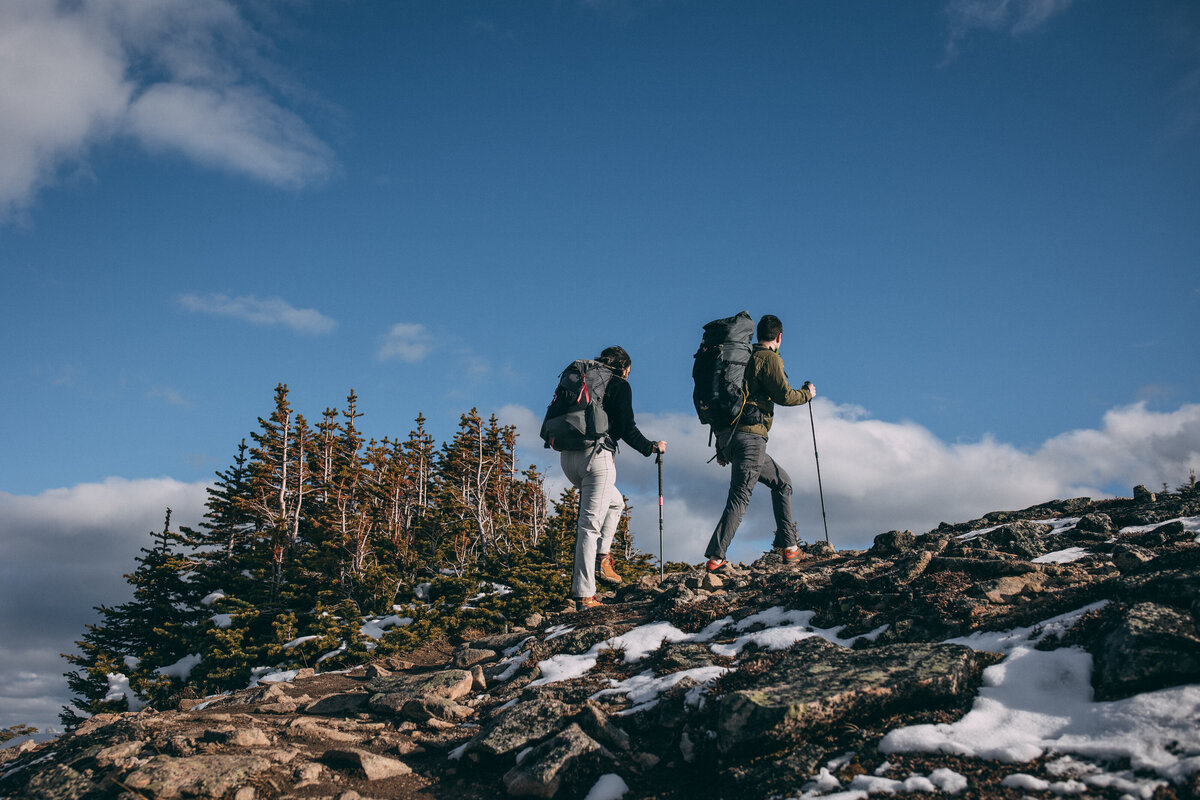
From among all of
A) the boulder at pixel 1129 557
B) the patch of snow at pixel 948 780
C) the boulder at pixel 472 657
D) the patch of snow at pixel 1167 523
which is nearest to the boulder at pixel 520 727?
the patch of snow at pixel 948 780

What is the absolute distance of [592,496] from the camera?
9.43 m

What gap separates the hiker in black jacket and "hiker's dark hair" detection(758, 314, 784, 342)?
2.14 meters

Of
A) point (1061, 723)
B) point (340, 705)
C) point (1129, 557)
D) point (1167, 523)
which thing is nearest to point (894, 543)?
point (1167, 523)

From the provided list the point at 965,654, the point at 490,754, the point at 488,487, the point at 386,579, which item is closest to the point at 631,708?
the point at 490,754

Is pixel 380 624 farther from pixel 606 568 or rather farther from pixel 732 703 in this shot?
pixel 732 703

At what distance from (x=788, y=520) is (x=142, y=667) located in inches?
679

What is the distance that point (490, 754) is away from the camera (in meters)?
5.77

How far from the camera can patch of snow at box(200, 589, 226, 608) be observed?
21408 millimetres

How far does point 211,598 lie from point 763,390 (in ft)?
64.3

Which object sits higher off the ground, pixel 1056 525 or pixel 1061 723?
pixel 1056 525

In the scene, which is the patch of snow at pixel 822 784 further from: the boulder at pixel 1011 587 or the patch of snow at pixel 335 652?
the patch of snow at pixel 335 652

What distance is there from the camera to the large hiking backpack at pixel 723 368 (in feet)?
32.4

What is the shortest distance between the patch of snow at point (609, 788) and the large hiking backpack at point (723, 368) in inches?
226

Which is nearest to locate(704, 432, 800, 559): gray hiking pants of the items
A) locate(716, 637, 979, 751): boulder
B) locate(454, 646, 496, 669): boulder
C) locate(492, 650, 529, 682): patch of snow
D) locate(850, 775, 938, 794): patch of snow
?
locate(492, 650, 529, 682): patch of snow
